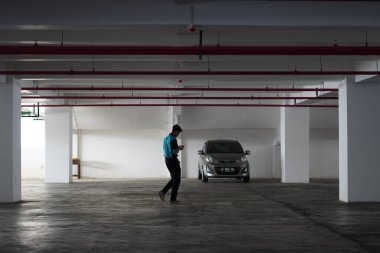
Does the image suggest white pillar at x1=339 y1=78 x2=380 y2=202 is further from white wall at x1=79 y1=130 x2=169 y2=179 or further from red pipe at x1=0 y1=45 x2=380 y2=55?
white wall at x1=79 y1=130 x2=169 y2=179

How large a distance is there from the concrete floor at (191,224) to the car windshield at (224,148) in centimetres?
618

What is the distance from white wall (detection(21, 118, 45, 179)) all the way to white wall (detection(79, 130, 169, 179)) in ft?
5.74

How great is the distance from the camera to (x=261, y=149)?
2581 centimetres

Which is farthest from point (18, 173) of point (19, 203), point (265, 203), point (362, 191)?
point (362, 191)

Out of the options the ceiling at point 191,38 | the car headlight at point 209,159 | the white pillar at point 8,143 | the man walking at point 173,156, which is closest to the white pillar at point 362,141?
the ceiling at point 191,38

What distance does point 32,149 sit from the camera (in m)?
25.8

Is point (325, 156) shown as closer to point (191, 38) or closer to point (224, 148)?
point (224, 148)

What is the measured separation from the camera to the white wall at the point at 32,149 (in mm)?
25750

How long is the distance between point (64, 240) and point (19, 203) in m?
6.33

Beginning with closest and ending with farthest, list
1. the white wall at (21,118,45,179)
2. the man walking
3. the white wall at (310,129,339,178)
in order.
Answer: the man walking → the white wall at (310,129,339,178) → the white wall at (21,118,45,179)

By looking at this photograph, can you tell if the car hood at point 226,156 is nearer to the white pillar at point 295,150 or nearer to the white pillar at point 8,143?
the white pillar at point 295,150

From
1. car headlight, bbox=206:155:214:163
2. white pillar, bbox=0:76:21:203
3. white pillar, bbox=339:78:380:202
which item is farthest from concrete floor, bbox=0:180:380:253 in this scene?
car headlight, bbox=206:155:214:163

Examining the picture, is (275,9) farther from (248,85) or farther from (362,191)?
(248,85)

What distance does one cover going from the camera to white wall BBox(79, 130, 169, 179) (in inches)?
1014
